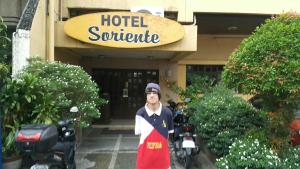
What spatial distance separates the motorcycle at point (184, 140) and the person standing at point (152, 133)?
9.42 feet

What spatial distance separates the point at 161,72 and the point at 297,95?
1097cm

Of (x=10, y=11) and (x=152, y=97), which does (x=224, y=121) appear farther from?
(x=10, y=11)

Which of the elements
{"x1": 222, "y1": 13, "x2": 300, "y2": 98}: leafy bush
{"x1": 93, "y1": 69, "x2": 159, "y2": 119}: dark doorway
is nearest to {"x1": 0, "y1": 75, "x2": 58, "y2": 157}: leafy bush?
{"x1": 222, "y1": 13, "x2": 300, "y2": 98}: leafy bush

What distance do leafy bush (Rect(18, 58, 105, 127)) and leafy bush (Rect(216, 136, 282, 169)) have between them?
337 cm

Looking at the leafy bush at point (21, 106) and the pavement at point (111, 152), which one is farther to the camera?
the pavement at point (111, 152)

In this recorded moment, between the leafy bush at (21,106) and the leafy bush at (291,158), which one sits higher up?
the leafy bush at (21,106)

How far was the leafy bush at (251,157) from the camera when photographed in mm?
5828

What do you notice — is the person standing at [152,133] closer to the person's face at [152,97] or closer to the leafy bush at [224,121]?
the person's face at [152,97]

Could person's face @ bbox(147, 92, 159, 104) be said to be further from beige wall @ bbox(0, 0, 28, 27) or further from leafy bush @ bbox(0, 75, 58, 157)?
beige wall @ bbox(0, 0, 28, 27)

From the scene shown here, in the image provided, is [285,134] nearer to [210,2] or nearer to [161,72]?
[210,2]

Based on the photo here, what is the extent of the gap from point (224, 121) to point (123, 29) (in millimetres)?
5592

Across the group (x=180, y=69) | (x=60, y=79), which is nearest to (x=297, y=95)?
(x=60, y=79)

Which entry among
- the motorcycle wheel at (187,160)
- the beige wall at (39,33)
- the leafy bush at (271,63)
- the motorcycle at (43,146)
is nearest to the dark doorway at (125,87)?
the beige wall at (39,33)

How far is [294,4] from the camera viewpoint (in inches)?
572
